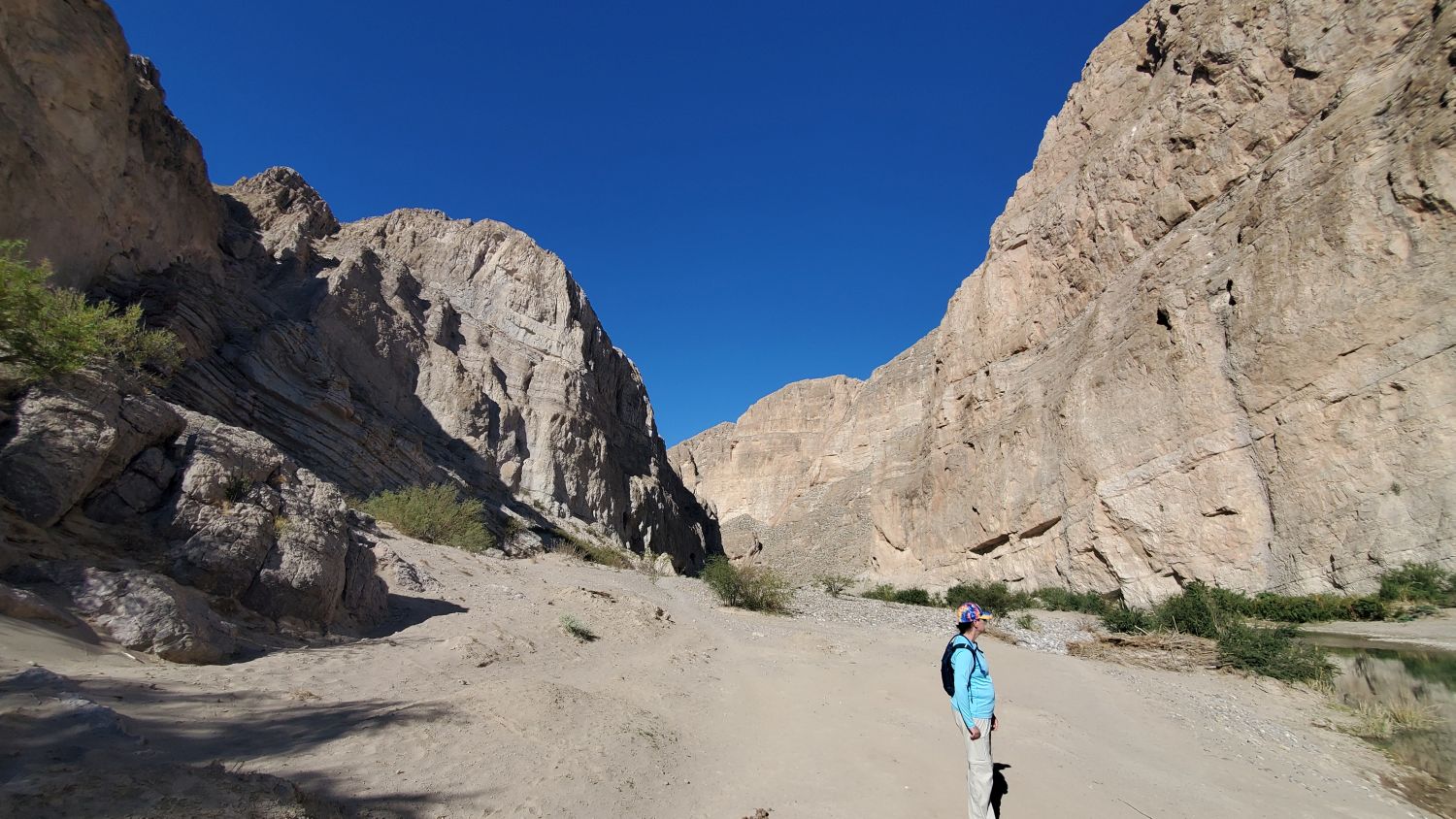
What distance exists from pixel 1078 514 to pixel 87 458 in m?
22.8

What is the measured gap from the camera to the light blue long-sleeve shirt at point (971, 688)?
421cm

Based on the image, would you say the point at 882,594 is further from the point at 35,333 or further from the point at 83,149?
the point at 83,149

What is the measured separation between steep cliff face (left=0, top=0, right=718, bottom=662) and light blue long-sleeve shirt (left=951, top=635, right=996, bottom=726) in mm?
5531

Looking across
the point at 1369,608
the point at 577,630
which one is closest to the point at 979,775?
the point at 577,630

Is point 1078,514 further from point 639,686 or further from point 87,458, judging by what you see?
point 87,458

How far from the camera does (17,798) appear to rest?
202 centimetres

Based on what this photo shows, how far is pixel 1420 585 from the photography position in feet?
37.0

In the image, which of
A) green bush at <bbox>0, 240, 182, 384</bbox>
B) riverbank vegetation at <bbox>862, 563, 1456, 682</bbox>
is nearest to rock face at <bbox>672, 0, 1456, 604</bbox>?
riverbank vegetation at <bbox>862, 563, 1456, 682</bbox>

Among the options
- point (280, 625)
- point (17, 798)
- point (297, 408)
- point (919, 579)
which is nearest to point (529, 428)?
point (297, 408)

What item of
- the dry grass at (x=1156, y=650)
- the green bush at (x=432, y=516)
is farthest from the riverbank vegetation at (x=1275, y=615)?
the green bush at (x=432, y=516)

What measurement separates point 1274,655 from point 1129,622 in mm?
5298

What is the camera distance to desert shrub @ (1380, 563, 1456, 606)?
1094cm

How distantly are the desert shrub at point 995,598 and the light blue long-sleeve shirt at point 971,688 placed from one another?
15.2 meters

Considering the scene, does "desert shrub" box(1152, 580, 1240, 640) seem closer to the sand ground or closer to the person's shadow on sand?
the sand ground
